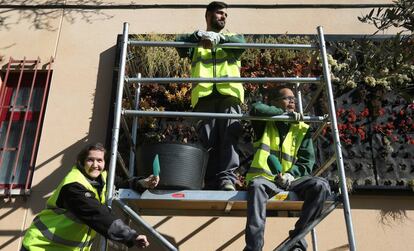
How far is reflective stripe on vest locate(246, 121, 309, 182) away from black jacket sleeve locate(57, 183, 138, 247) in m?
1.05

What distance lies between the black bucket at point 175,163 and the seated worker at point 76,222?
0.43 ft

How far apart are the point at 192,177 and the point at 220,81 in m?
0.78

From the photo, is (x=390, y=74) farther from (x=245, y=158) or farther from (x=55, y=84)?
(x=55, y=84)

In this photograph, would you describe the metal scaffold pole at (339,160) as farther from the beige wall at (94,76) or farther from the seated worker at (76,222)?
the beige wall at (94,76)

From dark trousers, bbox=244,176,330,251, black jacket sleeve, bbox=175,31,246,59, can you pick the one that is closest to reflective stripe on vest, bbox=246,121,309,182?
dark trousers, bbox=244,176,330,251

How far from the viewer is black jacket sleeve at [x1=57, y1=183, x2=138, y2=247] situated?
308cm

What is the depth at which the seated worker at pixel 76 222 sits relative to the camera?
3.09 metres

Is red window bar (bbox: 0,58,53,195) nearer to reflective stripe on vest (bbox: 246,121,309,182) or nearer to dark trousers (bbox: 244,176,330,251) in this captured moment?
reflective stripe on vest (bbox: 246,121,309,182)

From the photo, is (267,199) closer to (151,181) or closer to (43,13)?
(151,181)

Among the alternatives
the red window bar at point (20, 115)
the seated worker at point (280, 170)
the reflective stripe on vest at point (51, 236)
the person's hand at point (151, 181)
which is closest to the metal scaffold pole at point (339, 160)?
the seated worker at point (280, 170)

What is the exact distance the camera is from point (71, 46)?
578 cm

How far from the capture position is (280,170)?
3510 mm

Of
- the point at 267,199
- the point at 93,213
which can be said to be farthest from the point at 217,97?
the point at 93,213

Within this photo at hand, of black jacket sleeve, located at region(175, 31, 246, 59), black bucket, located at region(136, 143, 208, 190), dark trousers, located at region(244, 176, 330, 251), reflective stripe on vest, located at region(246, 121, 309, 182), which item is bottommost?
dark trousers, located at region(244, 176, 330, 251)
